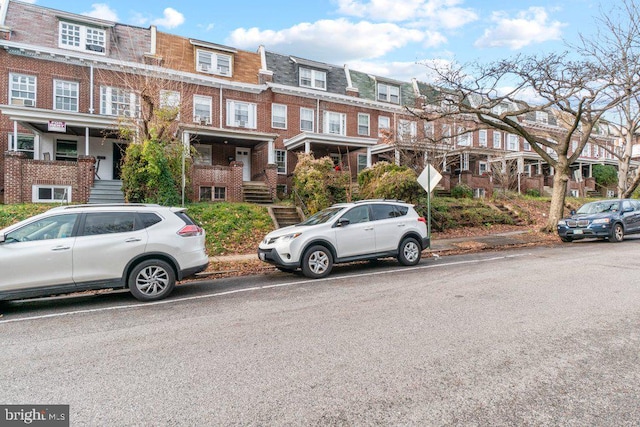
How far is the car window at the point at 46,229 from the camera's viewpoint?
6.09 meters

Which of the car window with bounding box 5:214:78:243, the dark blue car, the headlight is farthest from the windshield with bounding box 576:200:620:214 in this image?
the car window with bounding box 5:214:78:243

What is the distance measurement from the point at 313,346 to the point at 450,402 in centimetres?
167

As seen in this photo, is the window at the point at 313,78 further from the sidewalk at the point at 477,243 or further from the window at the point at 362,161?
the sidewalk at the point at 477,243

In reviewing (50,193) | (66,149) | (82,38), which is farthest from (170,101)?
(82,38)

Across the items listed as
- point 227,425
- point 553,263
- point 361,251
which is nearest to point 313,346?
point 227,425

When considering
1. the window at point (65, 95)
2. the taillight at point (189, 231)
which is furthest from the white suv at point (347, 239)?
the window at point (65, 95)

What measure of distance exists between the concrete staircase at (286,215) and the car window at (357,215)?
19.1 ft

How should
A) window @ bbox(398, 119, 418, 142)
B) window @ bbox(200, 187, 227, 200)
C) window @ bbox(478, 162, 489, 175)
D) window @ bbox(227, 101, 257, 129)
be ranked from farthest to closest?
window @ bbox(478, 162, 489, 175) → window @ bbox(227, 101, 257, 129) → window @ bbox(398, 119, 418, 142) → window @ bbox(200, 187, 227, 200)

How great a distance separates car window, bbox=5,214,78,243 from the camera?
6086 millimetres

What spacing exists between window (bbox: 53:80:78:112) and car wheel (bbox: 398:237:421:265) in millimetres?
17336

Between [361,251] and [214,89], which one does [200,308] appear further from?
[214,89]

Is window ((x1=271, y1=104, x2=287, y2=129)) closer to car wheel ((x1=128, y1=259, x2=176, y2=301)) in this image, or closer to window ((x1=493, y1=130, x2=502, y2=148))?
car wheel ((x1=128, y1=259, x2=176, y2=301))

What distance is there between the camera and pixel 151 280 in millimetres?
6676

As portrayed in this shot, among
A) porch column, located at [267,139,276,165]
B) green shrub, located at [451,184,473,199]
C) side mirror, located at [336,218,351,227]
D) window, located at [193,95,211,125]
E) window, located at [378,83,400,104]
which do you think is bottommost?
side mirror, located at [336,218,351,227]
